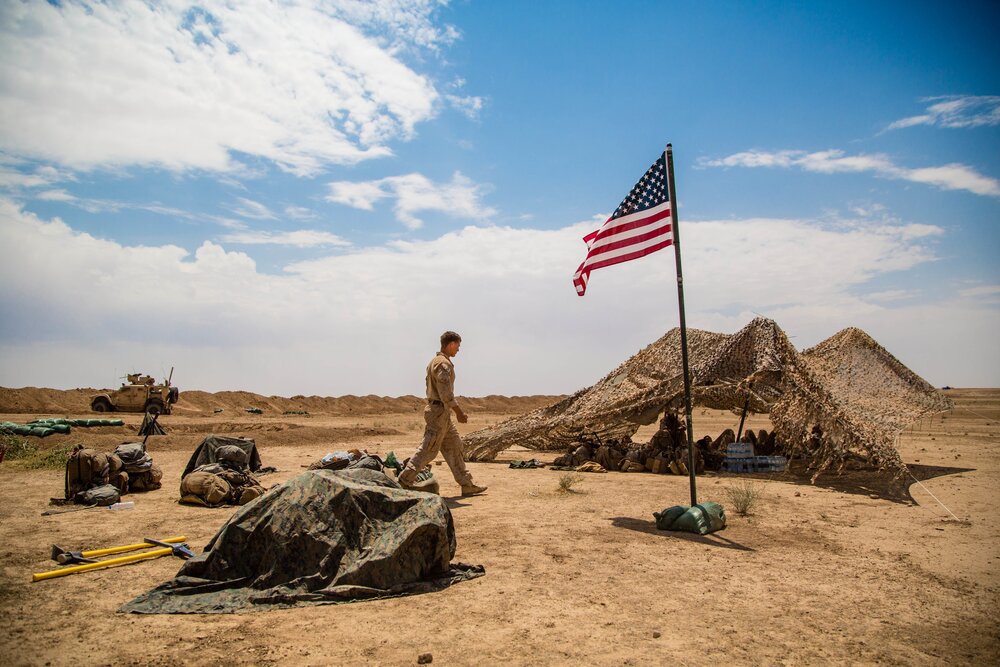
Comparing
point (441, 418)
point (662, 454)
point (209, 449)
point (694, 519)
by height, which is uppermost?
point (441, 418)

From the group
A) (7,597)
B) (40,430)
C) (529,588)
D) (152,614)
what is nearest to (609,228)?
(529,588)

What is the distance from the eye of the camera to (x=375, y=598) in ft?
15.7

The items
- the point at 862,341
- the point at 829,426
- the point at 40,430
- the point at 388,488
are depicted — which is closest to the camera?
the point at 388,488

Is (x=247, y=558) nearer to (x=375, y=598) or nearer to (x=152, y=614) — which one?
(x=152, y=614)

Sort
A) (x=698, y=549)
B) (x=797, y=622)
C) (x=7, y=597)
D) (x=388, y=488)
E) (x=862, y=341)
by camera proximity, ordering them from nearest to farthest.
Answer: (x=797, y=622) → (x=7, y=597) → (x=388, y=488) → (x=698, y=549) → (x=862, y=341)

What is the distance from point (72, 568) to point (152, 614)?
1378 mm

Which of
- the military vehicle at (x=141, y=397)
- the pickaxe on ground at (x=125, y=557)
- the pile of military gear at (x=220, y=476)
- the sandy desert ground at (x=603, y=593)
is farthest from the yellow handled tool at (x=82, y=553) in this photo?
the military vehicle at (x=141, y=397)

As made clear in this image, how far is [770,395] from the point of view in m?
12.3

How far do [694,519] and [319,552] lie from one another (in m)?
3.92

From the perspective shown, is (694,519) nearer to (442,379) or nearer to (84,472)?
(442,379)

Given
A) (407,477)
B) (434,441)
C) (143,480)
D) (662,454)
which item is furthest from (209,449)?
(662,454)

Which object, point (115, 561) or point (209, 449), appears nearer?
point (115, 561)

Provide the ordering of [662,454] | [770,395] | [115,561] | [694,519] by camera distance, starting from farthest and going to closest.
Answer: [662,454], [770,395], [694,519], [115,561]

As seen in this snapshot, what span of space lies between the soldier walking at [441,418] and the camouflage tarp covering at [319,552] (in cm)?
318
